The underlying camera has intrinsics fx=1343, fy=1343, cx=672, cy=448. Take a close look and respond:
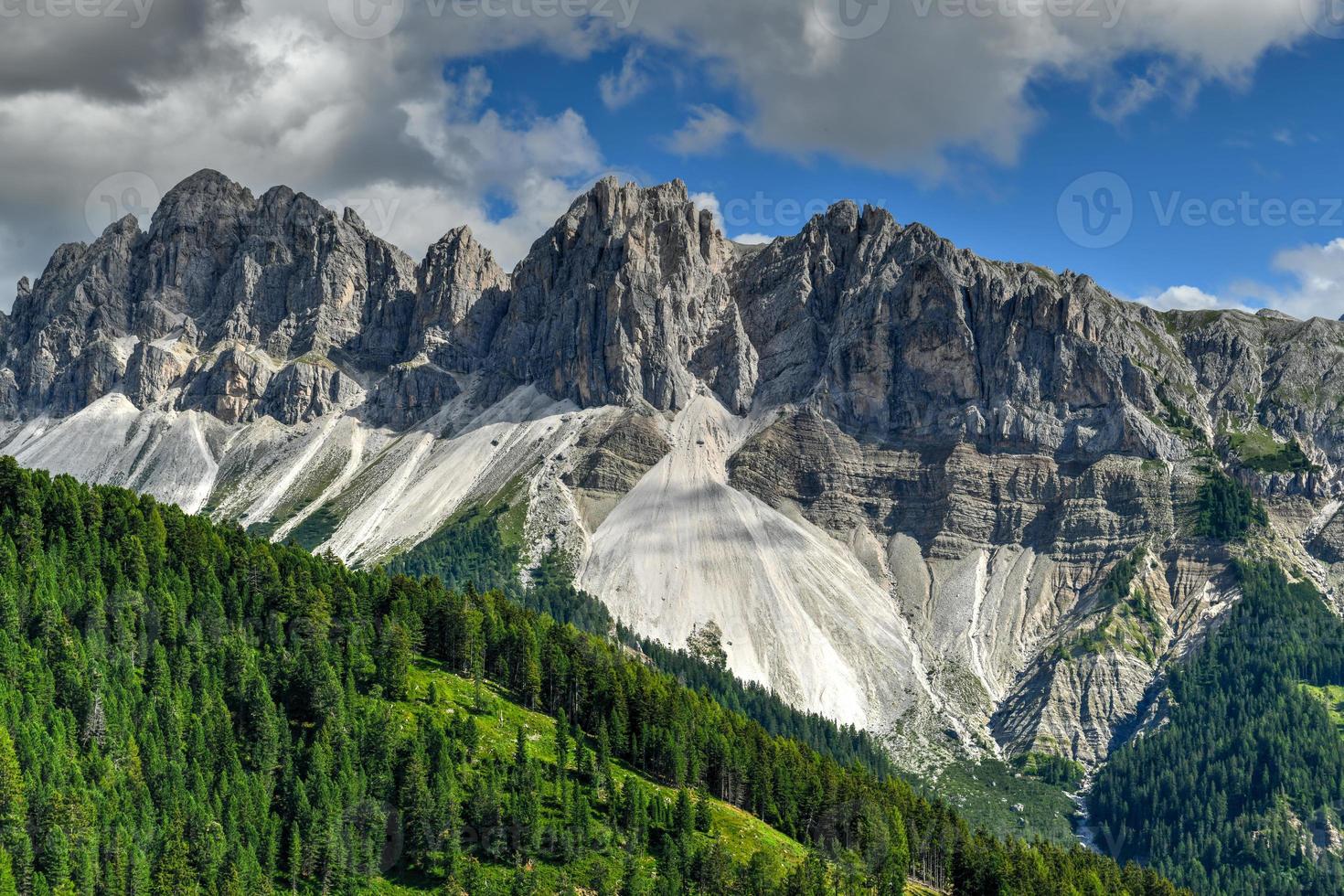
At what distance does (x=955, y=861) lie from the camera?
139 meters

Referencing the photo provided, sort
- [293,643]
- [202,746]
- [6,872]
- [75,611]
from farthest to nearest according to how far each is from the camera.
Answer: [293,643] < [75,611] < [202,746] < [6,872]

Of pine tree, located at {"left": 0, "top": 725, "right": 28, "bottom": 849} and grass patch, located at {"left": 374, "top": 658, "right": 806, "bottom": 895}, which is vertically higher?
grass patch, located at {"left": 374, "top": 658, "right": 806, "bottom": 895}

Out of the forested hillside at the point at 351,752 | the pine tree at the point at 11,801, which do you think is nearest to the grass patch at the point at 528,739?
the forested hillside at the point at 351,752

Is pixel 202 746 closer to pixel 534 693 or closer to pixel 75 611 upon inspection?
pixel 75 611

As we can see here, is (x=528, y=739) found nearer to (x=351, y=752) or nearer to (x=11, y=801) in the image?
(x=351, y=752)

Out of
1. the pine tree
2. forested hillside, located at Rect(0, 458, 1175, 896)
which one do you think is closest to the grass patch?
forested hillside, located at Rect(0, 458, 1175, 896)

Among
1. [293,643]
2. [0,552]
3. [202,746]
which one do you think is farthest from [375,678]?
[0,552]

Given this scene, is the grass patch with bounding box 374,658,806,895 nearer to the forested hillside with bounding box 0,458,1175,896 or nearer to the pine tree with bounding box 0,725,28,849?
the forested hillside with bounding box 0,458,1175,896

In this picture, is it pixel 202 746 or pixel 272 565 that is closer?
pixel 202 746

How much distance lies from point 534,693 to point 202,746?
42.0 meters

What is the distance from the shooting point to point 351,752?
12350cm

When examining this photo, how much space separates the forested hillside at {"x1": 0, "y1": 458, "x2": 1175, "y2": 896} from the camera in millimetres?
108688

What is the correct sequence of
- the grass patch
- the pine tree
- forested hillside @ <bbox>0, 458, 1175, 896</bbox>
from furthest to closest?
the grass patch < forested hillside @ <bbox>0, 458, 1175, 896</bbox> < the pine tree

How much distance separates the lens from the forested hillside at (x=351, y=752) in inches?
4279
